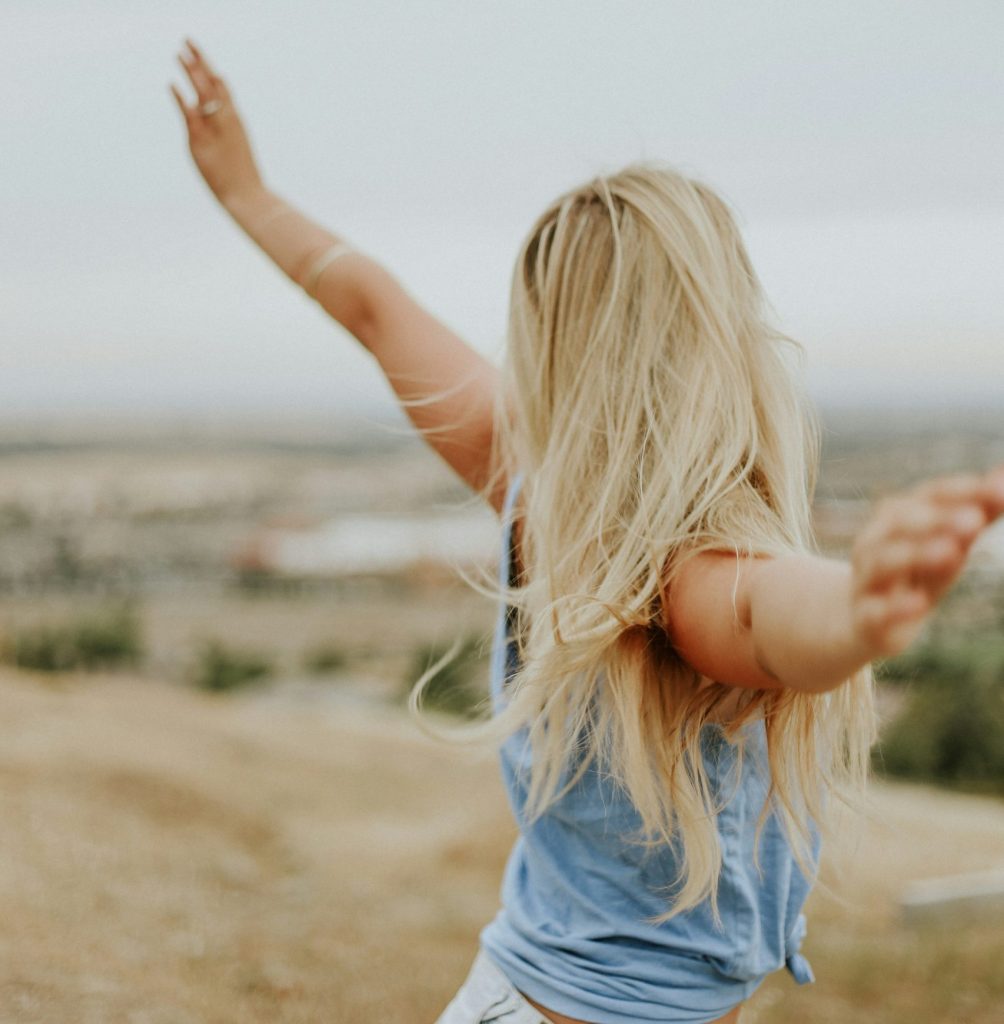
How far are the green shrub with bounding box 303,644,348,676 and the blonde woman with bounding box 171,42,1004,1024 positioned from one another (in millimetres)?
15677

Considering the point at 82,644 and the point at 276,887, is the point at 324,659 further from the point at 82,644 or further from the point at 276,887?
the point at 276,887

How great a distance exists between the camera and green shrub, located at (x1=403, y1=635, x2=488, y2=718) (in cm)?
204

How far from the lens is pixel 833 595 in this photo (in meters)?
1.09

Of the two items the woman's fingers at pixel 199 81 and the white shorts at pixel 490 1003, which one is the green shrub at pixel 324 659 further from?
the white shorts at pixel 490 1003

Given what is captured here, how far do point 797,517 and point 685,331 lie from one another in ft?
0.92

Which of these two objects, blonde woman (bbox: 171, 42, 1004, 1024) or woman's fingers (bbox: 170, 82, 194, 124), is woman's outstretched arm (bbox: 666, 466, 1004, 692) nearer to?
blonde woman (bbox: 171, 42, 1004, 1024)

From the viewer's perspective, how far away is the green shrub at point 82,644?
1004 cm

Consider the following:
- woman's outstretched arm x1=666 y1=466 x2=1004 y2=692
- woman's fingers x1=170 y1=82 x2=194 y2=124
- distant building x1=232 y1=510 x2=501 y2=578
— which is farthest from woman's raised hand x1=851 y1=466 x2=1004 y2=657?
distant building x1=232 y1=510 x2=501 y2=578

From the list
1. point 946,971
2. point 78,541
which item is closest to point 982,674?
point 946,971

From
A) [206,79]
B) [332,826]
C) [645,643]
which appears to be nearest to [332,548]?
[332,826]

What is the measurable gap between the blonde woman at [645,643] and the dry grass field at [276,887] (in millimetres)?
194

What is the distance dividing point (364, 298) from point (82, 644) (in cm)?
1029

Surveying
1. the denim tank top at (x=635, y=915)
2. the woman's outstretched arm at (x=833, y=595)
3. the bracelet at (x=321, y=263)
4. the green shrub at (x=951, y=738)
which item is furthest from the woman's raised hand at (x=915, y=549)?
the green shrub at (x=951, y=738)

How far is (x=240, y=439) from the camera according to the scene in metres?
42.5
